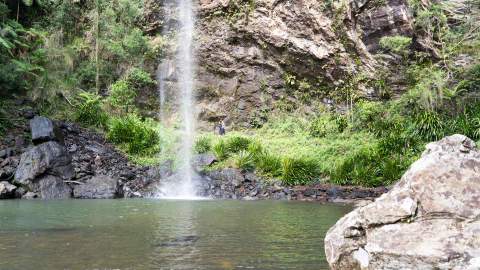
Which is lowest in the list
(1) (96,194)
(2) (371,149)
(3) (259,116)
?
(1) (96,194)

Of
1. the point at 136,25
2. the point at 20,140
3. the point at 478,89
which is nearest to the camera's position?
the point at 20,140

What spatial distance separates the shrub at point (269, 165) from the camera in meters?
19.1

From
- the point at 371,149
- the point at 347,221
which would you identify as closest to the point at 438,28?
the point at 371,149

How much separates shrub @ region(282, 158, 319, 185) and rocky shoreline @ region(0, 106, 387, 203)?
49 centimetres

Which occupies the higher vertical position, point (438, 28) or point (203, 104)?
point (438, 28)

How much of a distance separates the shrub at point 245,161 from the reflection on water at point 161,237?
616 cm

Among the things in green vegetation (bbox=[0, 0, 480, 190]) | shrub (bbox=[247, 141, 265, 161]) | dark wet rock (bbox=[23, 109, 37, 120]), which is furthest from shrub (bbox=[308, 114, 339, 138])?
dark wet rock (bbox=[23, 109, 37, 120])

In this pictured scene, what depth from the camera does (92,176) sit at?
18.1m

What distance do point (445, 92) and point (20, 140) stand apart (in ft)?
61.7

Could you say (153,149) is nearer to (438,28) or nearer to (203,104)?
(203,104)

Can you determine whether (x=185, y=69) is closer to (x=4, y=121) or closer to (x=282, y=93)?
(x=282, y=93)

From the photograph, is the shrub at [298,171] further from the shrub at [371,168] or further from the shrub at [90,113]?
the shrub at [90,113]

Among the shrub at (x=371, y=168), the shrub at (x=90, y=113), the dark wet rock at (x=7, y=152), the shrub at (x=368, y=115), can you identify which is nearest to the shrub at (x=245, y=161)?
the shrub at (x=371, y=168)

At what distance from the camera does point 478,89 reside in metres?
23.0
